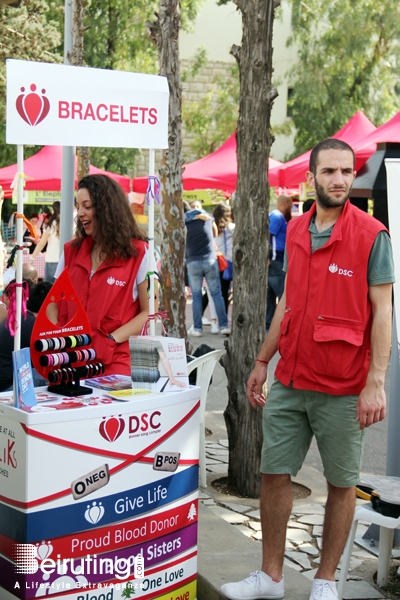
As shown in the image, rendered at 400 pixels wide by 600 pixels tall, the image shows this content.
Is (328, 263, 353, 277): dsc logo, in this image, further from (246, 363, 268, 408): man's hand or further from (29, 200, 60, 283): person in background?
(29, 200, 60, 283): person in background

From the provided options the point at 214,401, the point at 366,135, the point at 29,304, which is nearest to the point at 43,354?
the point at 29,304

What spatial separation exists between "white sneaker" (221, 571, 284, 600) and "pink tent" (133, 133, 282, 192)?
11.4 metres

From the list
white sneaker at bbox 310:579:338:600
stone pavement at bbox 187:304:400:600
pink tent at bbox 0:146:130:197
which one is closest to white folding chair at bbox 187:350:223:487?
stone pavement at bbox 187:304:400:600

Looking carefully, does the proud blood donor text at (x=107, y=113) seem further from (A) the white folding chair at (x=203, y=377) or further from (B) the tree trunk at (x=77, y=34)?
(B) the tree trunk at (x=77, y=34)

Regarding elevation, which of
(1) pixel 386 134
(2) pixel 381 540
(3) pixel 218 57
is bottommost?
(2) pixel 381 540

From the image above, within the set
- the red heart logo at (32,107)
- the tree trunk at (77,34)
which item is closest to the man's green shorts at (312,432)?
the red heart logo at (32,107)

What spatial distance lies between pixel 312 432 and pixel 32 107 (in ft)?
5.98

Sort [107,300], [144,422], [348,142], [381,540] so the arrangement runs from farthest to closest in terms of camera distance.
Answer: [348,142]
[107,300]
[381,540]
[144,422]

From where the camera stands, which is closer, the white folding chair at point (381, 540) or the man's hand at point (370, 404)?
the man's hand at point (370, 404)

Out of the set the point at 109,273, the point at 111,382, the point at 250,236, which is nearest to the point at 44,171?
the point at 250,236

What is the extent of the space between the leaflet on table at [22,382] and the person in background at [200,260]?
8.77m

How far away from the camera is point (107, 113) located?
384cm

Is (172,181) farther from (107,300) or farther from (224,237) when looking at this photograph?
(224,237)

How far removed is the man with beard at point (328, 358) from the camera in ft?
11.1
